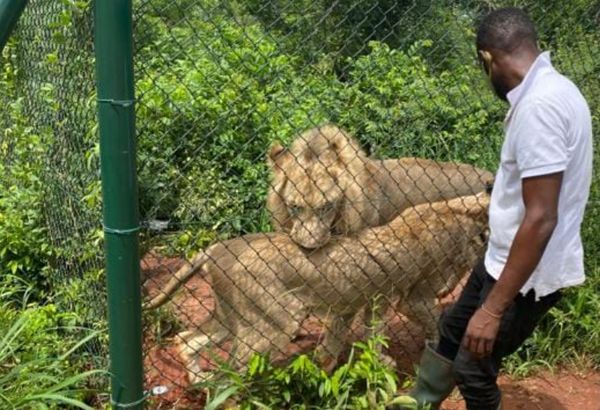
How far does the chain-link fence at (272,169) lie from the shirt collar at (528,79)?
4.94 feet

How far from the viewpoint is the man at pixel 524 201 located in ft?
8.71

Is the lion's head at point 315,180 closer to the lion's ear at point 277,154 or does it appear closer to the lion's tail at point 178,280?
the lion's ear at point 277,154

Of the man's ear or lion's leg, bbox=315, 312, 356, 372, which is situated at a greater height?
the man's ear

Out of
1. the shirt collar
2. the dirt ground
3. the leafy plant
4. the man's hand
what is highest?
the shirt collar

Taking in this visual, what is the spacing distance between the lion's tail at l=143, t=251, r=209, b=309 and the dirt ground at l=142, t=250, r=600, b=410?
20 centimetres

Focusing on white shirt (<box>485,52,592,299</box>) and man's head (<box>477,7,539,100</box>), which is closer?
white shirt (<box>485,52,592,299</box>)

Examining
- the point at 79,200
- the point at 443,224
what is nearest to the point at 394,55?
the point at 443,224

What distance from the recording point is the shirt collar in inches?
112

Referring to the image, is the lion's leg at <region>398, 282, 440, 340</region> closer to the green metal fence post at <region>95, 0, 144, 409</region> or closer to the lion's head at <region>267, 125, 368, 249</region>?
the lion's head at <region>267, 125, 368, 249</region>

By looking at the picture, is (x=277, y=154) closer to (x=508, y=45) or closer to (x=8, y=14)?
(x=508, y=45)

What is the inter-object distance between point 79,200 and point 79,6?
113 centimetres

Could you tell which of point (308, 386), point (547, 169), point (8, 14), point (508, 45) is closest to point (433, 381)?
point (308, 386)

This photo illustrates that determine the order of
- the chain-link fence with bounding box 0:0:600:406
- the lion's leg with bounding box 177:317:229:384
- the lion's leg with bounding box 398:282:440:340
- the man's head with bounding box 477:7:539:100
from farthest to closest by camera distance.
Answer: the lion's leg with bounding box 398:282:440:340
the lion's leg with bounding box 177:317:229:384
the chain-link fence with bounding box 0:0:600:406
the man's head with bounding box 477:7:539:100

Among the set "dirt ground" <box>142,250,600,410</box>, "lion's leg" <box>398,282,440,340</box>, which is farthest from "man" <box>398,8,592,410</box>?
"lion's leg" <box>398,282,440,340</box>
